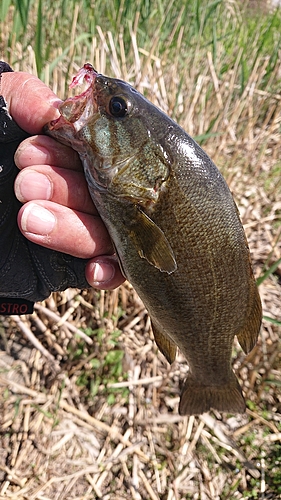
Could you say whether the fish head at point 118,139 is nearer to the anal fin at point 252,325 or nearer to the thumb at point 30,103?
the thumb at point 30,103

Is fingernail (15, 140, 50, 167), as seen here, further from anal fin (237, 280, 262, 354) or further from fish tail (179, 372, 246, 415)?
fish tail (179, 372, 246, 415)

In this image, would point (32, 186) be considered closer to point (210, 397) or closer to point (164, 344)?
point (164, 344)

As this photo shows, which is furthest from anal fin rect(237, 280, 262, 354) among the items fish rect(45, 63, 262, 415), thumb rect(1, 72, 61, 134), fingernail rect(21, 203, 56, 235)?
thumb rect(1, 72, 61, 134)

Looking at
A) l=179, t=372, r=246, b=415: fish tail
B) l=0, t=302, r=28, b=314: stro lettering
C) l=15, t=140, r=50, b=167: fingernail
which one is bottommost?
l=179, t=372, r=246, b=415: fish tail

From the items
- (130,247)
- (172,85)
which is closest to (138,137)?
(130,247)

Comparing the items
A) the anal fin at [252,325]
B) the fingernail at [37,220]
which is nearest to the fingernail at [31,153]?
the fingernail at [37,220]

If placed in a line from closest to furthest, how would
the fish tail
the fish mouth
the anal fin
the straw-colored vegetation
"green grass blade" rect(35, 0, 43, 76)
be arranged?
the fish mouth, the anal fin, the fish tail, "green grass blade" rect(35, 0, 43, 76), the straw-colored vegetation
